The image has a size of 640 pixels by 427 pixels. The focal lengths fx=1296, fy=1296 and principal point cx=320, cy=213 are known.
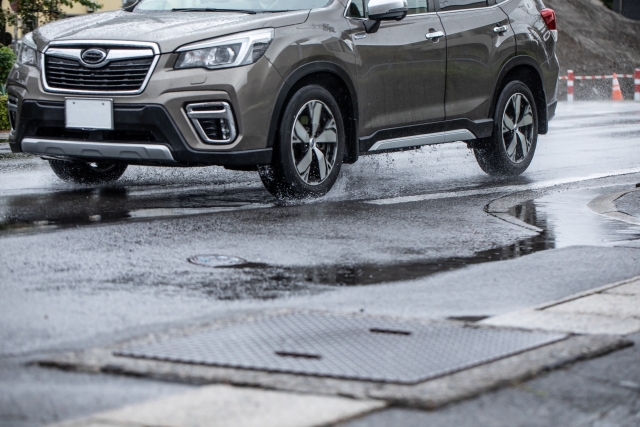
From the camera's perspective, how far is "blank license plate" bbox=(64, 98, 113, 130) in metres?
8.35

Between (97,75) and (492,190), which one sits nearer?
(97,75)

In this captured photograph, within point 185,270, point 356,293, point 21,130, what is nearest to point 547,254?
point 356,293

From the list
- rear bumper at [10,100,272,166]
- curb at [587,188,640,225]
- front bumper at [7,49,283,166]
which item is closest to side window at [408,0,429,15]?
front bumper at [7,49,283,166]

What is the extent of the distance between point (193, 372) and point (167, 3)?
5.94 meters

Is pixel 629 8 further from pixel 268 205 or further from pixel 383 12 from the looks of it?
pixel 268 205

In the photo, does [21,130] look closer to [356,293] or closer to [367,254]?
[367,254]

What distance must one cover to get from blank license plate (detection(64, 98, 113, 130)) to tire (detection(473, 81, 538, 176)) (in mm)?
3761

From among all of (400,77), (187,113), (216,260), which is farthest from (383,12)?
(216,260)

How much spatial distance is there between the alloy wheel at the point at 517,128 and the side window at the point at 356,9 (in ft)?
6.79

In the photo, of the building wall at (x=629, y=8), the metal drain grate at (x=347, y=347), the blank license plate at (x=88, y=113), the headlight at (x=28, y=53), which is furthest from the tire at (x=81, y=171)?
the building wall at (x=629, y=8)

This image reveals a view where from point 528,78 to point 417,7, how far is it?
1.83 metres

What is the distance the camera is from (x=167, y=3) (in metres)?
9.64

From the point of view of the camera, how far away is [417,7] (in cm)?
996

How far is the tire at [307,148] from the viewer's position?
867 centimetres
